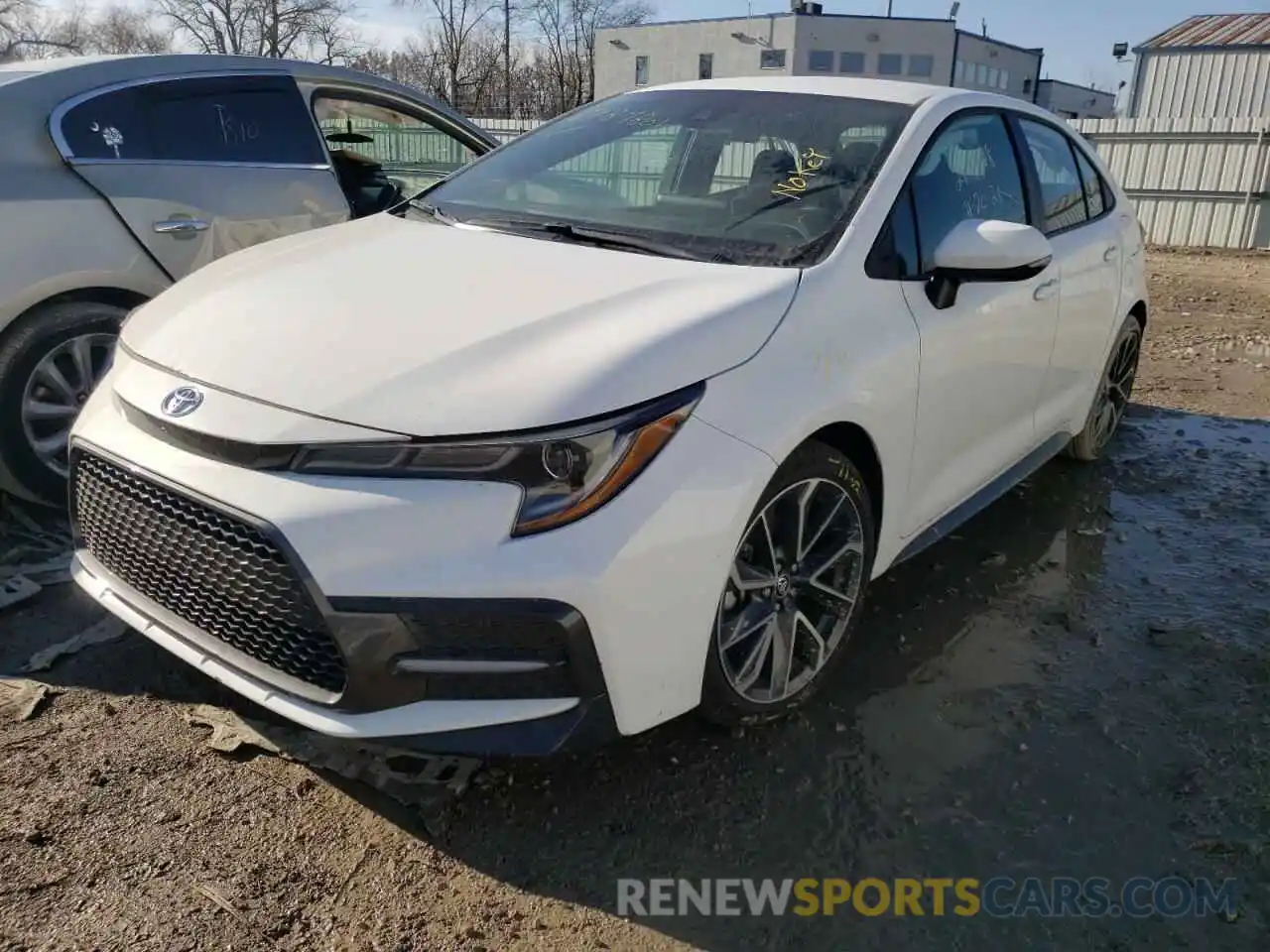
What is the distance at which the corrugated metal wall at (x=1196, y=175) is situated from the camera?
14922 millimetres

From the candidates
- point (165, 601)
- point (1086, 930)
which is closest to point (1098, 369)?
point (1086, 930)

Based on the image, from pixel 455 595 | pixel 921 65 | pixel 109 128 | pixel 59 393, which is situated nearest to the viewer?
pixel 455 595

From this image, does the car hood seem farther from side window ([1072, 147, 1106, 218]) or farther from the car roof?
side window ([1072, 147, 1106, 218])

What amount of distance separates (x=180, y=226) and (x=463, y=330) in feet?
7.58

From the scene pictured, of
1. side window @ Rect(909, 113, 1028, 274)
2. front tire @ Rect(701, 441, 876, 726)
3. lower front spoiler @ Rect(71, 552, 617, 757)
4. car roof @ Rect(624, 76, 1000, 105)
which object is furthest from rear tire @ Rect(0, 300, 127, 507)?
side window @ Rect(909, 113, 1028, 274)

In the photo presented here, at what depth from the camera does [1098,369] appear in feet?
15.0

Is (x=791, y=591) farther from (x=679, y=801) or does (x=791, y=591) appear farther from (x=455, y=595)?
(x=455, y=595)

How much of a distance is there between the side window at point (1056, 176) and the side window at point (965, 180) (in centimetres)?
23

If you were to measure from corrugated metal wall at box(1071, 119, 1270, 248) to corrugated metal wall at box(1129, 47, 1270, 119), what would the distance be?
38.2 ft

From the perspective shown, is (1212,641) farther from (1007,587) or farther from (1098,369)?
(1098,369)

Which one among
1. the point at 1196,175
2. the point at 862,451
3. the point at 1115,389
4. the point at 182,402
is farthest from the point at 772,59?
the point at 182,402

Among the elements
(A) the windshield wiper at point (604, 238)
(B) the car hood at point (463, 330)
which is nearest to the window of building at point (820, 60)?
(A) the windshield wiper at point (604, 238)

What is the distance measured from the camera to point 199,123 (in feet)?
13.9

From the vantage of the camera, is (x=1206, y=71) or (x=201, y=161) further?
(x=1206, y=71)
